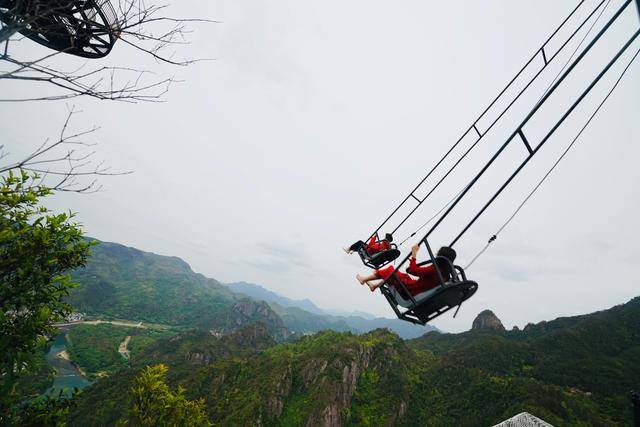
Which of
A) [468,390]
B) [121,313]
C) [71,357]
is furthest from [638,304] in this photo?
[121,313]

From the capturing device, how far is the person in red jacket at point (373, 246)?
794cm

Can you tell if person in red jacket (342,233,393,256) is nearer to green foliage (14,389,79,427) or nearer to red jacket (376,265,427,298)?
red jacket (376,265,427,298)

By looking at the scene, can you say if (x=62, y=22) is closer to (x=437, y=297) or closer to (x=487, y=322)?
(x=437, y=297)

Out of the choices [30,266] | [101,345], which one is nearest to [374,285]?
[30,266]

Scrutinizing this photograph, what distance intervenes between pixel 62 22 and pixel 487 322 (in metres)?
156

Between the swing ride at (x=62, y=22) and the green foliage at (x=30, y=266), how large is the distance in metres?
2.99

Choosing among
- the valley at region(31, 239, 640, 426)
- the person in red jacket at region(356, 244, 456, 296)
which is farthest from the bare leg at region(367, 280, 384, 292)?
the valley at region(31, 239, 640, 426)

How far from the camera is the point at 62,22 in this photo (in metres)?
3.23

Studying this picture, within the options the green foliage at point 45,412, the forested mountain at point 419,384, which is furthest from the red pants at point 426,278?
the forested mountain at point 419,384

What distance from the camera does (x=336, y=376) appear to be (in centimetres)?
7531

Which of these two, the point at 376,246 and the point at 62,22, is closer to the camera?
the point at 62,22

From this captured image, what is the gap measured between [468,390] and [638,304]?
70605 millimetres

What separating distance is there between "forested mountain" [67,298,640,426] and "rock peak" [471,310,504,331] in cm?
2758

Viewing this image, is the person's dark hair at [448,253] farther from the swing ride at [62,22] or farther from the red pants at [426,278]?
the swing ride at [62,22]
